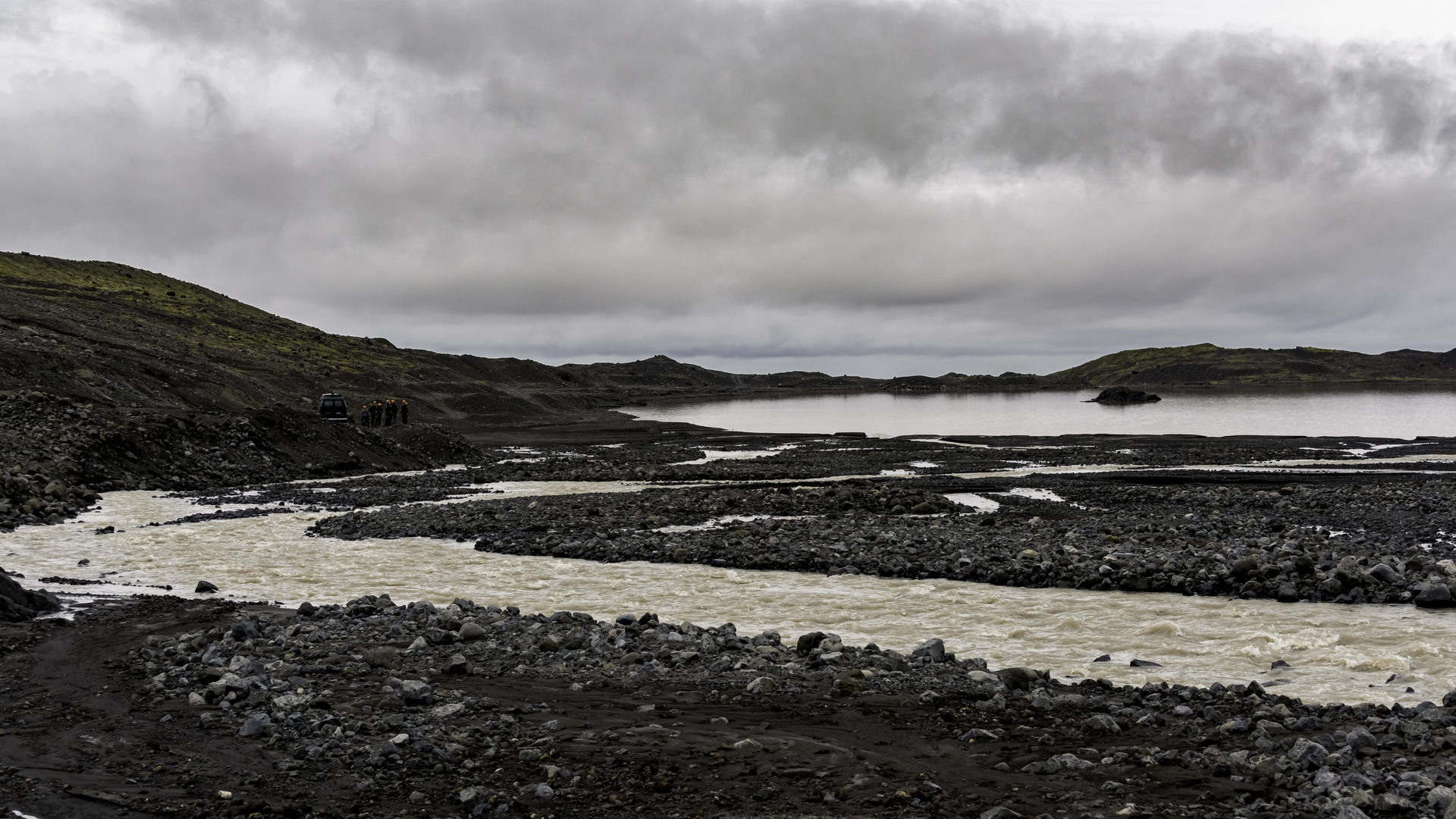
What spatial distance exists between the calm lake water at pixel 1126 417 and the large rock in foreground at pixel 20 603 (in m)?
75.4

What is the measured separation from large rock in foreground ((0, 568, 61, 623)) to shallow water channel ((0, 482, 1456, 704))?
224cm

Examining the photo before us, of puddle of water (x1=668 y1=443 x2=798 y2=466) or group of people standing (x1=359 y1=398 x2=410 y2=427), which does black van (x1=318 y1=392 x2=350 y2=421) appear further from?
puddle of water (x1=668 y1=443 x2=798 y2=466)

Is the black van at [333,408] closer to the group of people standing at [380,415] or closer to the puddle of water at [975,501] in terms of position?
the group of people standing at [380,415]

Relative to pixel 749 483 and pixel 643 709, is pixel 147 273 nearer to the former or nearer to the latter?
pixel 749 483

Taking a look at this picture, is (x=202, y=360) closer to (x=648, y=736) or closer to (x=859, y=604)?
(x=859, y=604)

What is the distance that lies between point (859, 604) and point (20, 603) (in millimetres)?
15352

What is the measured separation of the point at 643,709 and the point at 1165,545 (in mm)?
18198

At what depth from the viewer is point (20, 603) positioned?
1488 cm

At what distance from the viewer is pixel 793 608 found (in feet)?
60.4

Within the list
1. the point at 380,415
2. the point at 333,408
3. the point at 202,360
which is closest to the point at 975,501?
the point at 333,408

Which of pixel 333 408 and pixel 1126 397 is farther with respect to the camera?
pixel 1126 397

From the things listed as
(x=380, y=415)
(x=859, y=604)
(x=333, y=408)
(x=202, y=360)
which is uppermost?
(x=202, y=360)

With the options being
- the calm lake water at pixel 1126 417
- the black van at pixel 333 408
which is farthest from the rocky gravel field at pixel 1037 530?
the calm lake water at pixel 1126 417

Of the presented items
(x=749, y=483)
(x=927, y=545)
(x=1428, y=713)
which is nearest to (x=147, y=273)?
(x=749, y=483)
